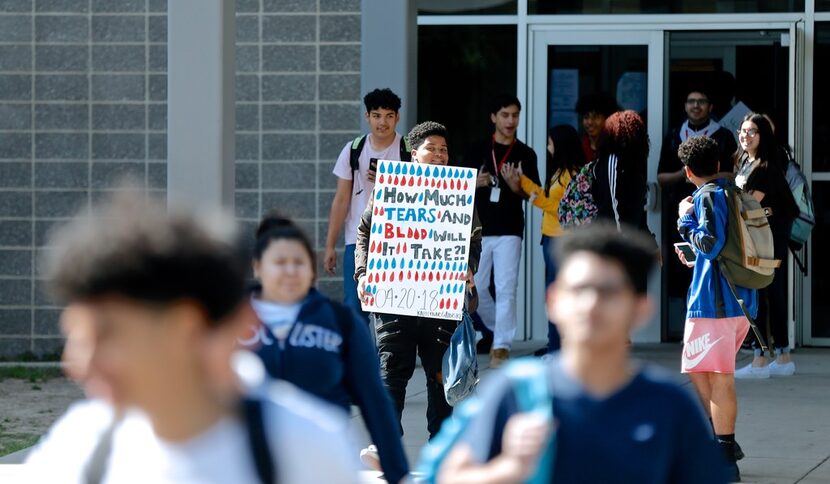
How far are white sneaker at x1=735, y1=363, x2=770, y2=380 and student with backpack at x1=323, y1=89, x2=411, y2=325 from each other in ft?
10.2

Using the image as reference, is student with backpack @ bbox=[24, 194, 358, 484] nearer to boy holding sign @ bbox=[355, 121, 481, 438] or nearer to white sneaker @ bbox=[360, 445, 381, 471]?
white sneaker @ bbox=[360, 445, 381, 471]

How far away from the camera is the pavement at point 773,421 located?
23.6 feet

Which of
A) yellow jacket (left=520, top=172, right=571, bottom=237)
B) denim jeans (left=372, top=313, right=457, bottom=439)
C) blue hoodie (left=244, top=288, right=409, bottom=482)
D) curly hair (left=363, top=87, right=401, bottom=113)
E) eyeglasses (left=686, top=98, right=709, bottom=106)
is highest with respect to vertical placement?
eyeglasses (left=686, top=98, right=709, bottom=106)

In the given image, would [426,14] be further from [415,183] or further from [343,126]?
[415,183]

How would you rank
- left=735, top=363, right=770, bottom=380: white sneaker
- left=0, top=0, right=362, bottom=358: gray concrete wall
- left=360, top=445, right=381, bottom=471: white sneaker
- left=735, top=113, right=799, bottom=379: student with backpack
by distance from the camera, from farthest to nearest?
left=0, top=0, right=362, bottom=358: gray concrete wall → left=735, top=363, right=770, bottom=380: white sneaker → left=735, top=113, right=799, bottom=379: student with backpack → left=360, top=445, right=381, bottom=471: white sneaker

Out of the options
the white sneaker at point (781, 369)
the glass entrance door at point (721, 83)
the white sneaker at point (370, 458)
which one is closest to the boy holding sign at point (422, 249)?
the white sneaker at point (370, 458)

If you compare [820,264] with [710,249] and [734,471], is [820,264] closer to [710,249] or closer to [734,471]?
[710,249]

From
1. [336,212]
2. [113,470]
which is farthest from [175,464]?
[336,212]

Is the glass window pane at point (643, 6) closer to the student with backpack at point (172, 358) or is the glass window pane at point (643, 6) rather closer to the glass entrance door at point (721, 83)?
the glass entrance door at point (721, 83)

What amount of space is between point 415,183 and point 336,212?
5.08 ft

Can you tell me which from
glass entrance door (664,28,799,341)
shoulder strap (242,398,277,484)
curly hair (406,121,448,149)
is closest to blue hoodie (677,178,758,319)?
curly hair (406,121,448,149)

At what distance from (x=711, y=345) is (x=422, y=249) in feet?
5.41

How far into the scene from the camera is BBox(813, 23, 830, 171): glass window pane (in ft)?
38.7

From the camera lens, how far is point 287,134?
11.1 meters
